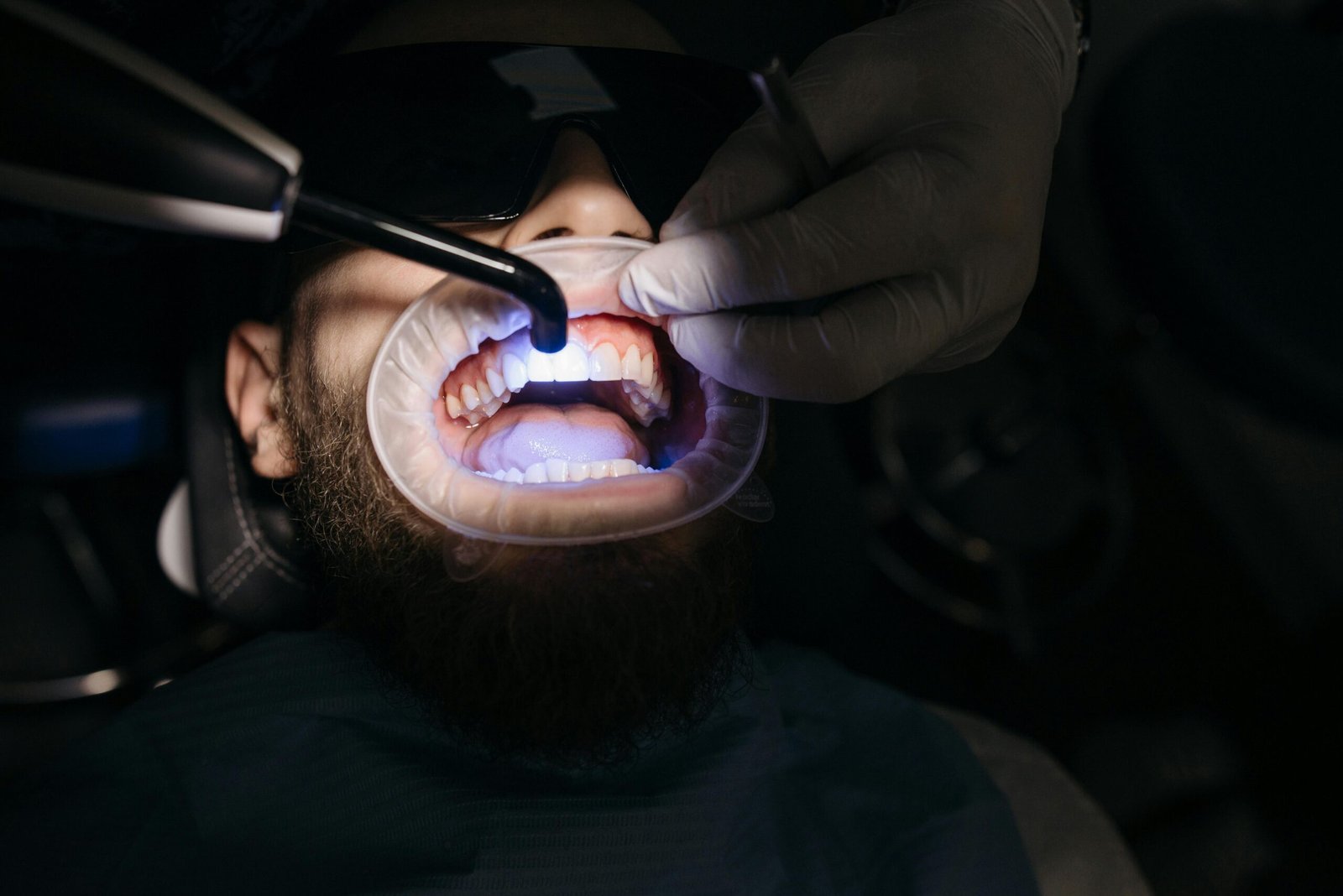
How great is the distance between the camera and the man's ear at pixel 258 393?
97cm

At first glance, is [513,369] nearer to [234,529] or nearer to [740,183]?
[740,183]

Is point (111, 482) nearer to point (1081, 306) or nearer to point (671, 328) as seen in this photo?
point (671, 328)

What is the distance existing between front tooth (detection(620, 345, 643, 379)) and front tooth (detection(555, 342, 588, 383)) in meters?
0.04

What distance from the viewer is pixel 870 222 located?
70 centimetres

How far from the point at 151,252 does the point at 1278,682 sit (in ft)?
7.76

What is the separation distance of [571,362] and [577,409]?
163 millimetres

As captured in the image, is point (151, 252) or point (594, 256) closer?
point (594, 256)

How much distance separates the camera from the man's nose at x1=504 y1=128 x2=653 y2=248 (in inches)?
30.7

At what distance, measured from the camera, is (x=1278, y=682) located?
1.81 meters

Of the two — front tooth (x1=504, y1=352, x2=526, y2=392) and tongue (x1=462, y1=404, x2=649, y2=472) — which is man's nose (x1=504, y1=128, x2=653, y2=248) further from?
tongue (x1=462, y1=404, x2=649, y2=472)

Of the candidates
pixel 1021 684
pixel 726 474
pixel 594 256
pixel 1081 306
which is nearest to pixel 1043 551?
pixel 1021 684

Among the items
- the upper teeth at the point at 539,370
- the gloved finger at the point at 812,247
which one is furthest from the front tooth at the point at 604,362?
the gloved finger at the point at 812,247

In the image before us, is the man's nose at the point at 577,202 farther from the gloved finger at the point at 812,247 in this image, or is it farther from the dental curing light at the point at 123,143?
the dental curing light at the point at 123,143

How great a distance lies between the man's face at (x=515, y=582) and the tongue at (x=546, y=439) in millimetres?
10
